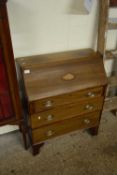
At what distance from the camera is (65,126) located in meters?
1.57

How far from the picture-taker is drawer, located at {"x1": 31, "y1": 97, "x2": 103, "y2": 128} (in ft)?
4.56

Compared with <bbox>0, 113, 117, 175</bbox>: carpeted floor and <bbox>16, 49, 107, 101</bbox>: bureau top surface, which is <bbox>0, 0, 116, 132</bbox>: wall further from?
<bbox>0, 113, 117, 175</bbox>: carpeted floor

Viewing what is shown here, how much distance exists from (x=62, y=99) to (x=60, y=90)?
0.29 ft

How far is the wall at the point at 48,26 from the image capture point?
1333mm

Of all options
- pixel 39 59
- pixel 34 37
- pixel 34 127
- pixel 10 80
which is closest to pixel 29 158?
pixel 34 127

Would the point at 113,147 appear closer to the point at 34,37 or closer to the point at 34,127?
the point at 34,127

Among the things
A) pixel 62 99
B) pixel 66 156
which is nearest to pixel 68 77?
pixel 62 99

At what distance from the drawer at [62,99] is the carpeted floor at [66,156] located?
566 millimetres

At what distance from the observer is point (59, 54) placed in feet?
5.10

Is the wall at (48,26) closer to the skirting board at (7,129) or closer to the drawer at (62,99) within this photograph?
the drawer at (62,99)

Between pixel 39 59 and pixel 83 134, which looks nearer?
pixel 39 59

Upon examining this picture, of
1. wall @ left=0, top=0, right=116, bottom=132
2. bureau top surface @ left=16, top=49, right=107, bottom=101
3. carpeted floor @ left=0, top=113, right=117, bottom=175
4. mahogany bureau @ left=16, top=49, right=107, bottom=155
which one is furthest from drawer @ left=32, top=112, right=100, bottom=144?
wall @ left=0, top=0, right=116, bottom=132

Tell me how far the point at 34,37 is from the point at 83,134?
1154mm

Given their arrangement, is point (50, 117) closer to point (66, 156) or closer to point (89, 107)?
point (89, 107)
